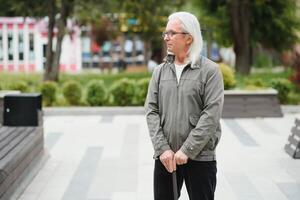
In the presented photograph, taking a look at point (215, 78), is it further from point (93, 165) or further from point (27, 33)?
point (27, 33)

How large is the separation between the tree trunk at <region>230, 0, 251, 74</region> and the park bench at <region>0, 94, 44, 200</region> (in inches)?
723

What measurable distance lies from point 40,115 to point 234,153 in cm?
295

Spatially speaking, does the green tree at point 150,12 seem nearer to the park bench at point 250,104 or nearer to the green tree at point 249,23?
the green tree at point 249,23

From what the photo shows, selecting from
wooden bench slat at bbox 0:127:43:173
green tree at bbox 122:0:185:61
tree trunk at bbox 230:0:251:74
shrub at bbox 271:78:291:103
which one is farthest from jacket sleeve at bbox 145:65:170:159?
green tree at bbox 122:0:185:61

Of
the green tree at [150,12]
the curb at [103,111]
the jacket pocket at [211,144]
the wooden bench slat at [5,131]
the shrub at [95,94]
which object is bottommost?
the curb at [103,111]

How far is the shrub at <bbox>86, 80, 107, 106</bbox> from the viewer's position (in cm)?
1590

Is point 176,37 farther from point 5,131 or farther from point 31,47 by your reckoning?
point 31,47

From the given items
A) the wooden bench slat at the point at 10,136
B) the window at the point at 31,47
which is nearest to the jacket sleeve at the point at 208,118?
the wooden bench slat at the point at 10,136

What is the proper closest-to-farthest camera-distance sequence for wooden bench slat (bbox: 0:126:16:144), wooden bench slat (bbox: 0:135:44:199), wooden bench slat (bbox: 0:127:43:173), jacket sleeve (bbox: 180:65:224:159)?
jacket sleeve (bbox: 180:65:224:159) → wooden bench slat (bbox: 0:135:44:199) → wooden bench slat (bbox: 0:127:43:173) → wooden bench slat (bbox: 0:126:16:144)

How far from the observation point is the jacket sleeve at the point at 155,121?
4.07 m

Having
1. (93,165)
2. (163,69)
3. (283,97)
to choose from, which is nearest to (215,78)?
(163,69)

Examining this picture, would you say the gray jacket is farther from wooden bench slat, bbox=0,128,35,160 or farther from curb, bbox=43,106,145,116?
curb, bbox=43,106,145,116

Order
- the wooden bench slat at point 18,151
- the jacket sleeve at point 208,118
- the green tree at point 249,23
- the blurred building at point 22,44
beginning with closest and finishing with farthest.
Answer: the jacket sleeve at point 208,118 → the wooden bench slat at point 18,151 → the green tree at point 249,23 → the blurred building at point 22,44

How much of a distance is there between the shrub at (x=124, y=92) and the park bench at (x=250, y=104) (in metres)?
2.79
